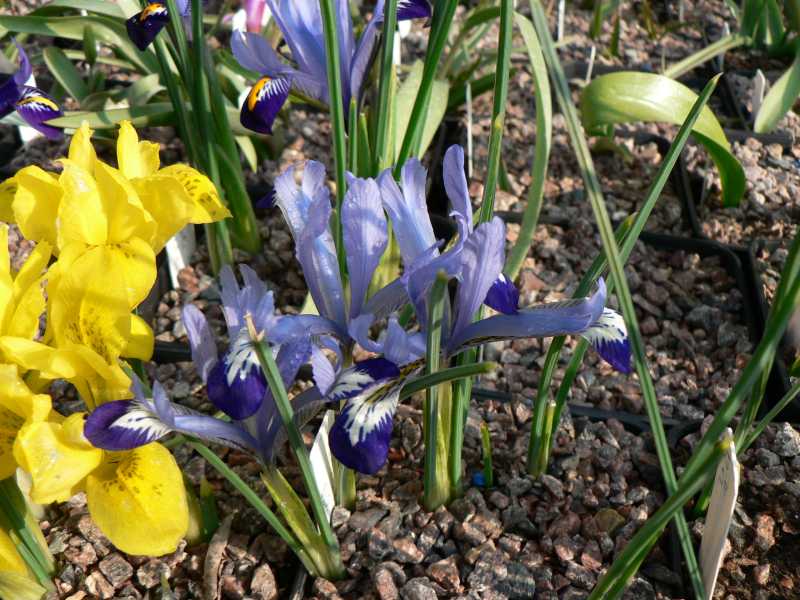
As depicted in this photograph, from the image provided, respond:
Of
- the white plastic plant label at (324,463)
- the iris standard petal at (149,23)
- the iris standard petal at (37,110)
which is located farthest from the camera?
the iris standard petal at (37,110)

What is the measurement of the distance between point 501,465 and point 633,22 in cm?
189

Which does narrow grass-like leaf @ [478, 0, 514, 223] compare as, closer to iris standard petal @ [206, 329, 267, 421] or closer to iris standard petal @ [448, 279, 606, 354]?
iris standard petal @ [448, 279, 606, 354]

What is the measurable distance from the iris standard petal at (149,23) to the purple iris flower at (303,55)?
12cm

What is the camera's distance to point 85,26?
186 cm

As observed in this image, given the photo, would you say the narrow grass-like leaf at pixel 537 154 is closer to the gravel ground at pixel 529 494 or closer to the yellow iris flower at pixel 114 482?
the gravel ground at pixel 529 494

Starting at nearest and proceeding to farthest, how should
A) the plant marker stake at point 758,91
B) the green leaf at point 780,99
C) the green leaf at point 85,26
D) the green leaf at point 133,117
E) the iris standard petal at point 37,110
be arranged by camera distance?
the iris standard petal at point 37,110, the green leaf at point 133,117, the green leaf at point 85,26, the green leaf at point 780,99, the plant marker stake at point 758,91

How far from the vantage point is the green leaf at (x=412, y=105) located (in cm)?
165

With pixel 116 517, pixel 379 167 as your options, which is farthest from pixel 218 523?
pixel 379 167

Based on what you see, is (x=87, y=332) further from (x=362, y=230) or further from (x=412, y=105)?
(x=412, y=105)

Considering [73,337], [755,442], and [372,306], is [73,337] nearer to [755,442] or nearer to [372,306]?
[372,306]

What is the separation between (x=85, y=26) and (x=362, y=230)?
4.16 ft

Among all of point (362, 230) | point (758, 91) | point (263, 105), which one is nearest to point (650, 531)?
point (362, 230)

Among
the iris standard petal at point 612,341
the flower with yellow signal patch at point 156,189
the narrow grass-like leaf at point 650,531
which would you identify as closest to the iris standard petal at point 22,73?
the flower with yellow signal patch at point 156,189

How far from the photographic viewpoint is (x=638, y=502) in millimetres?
1215
